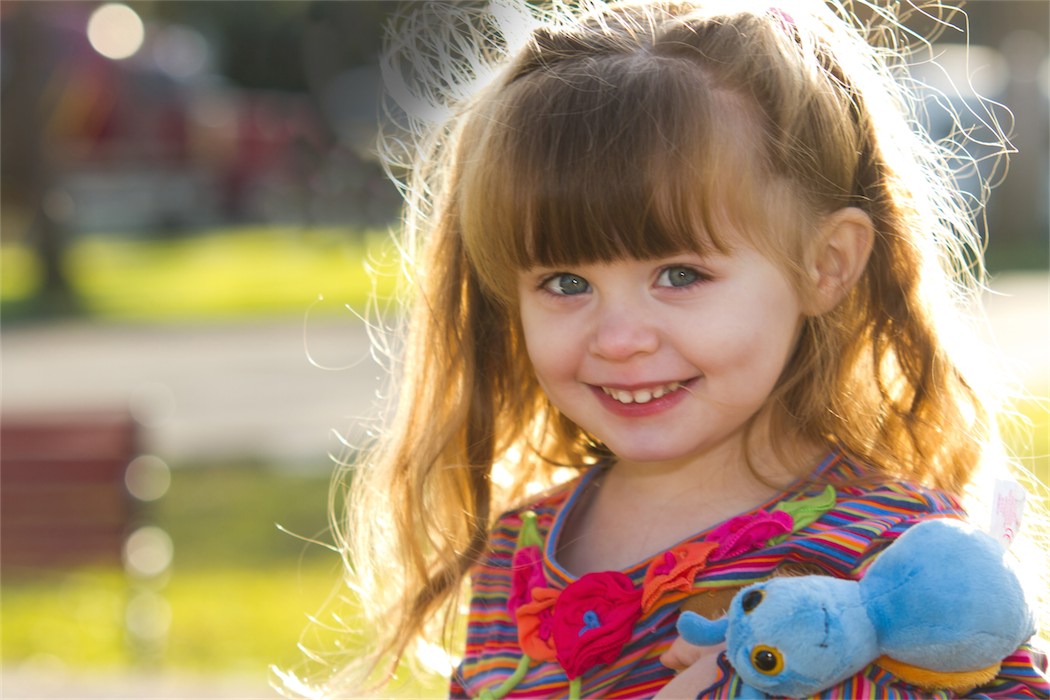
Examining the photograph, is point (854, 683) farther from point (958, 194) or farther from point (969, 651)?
point (958, 194)

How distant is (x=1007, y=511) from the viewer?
1.92 meters

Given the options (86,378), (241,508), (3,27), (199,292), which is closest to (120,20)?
(3,27)

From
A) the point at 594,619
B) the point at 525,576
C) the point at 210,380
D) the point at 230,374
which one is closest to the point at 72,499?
the point at 525,576

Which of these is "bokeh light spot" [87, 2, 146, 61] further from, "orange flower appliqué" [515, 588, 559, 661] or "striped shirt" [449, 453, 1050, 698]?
"orange flower appliqué" [515, 588, 559, 661]

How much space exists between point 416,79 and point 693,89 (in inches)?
27.7

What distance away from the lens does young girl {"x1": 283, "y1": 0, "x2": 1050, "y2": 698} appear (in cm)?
193

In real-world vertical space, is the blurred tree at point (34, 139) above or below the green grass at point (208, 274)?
above

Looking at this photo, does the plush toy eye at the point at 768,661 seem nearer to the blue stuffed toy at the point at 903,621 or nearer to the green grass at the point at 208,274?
the blue stuffed toy at the point at 903,621

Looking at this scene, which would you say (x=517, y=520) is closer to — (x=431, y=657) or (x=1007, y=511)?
(x=431, y=657)

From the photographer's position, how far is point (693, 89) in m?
A: 1.97

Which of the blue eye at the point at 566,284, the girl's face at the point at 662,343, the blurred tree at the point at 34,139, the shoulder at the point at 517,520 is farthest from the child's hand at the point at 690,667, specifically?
the blurred tree at the point at 34,139

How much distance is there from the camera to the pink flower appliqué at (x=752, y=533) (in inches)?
77.4

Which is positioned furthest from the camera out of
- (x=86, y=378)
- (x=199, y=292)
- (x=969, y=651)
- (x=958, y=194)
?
(x=199, y=292)

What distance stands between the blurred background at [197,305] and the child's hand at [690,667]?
91 centimetres
